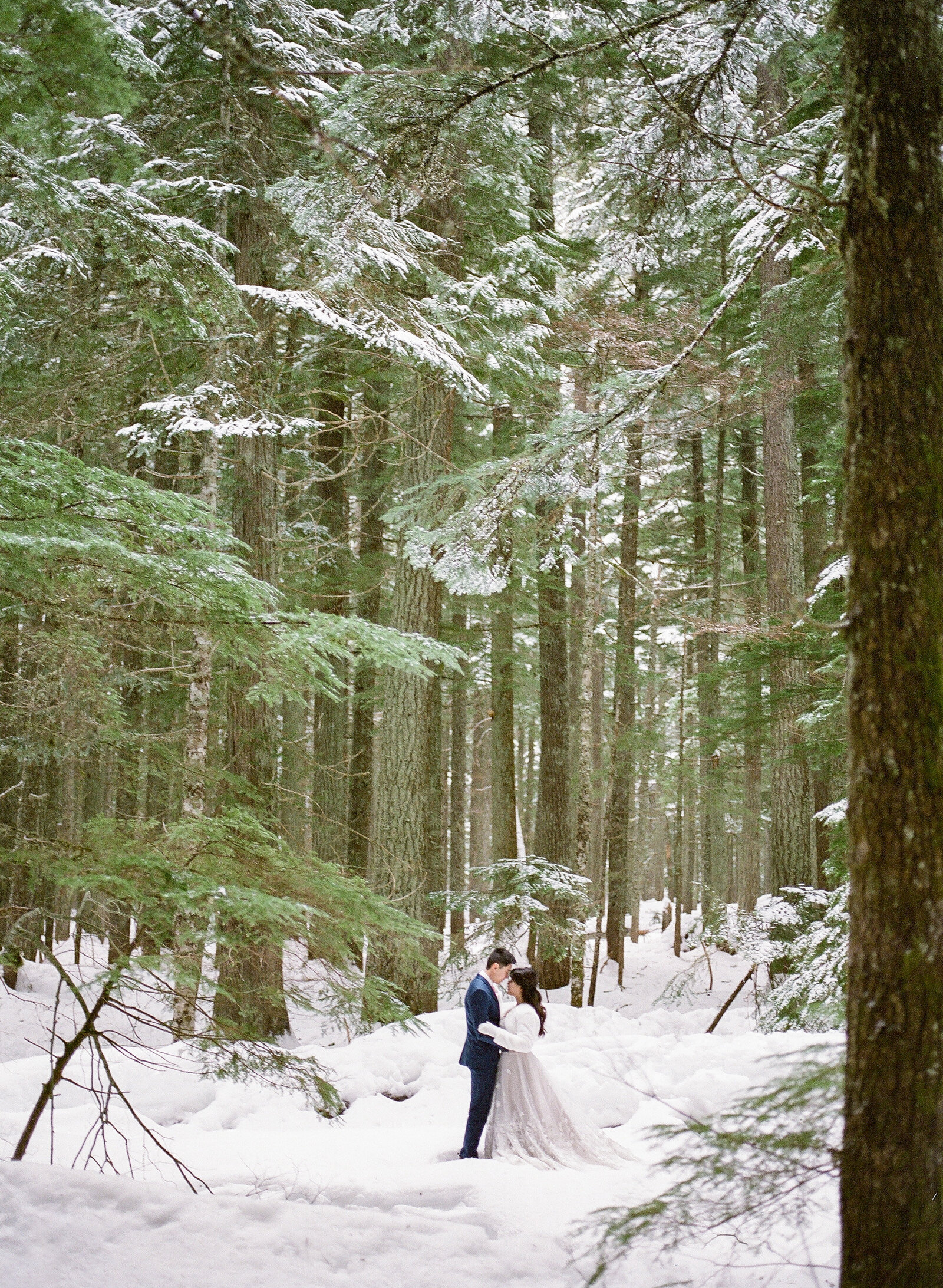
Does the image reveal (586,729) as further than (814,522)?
No

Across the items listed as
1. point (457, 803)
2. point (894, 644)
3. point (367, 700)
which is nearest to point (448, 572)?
point (894, 644)

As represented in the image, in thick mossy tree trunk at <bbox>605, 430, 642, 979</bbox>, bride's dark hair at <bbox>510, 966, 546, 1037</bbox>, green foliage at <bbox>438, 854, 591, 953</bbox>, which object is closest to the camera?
bride's dark hair at <bbox>510, 966, 546, 1037</bbox>

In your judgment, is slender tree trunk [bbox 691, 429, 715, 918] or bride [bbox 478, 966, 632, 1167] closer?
bride [bbox 478, 966, 632, 1167]

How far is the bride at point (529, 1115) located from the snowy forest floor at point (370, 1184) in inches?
10.4

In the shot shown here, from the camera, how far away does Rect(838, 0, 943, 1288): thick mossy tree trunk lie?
2566 mm

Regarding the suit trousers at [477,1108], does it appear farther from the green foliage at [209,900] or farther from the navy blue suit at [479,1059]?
the green foliage at [209,900]

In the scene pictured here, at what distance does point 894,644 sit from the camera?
9.07ft

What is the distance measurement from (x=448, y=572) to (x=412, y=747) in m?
2.99

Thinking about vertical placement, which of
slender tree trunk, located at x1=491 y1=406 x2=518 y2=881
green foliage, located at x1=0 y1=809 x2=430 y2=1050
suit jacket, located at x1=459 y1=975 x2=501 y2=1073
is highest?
slender tree trunk, located at x1=491 y1=406 x2=518 y2=881

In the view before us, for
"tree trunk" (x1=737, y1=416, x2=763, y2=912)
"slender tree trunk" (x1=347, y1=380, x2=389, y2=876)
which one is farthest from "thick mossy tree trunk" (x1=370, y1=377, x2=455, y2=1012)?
"tree trunk" (x1=737, y1=416, x2=763, y2=912)

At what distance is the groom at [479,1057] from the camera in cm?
634

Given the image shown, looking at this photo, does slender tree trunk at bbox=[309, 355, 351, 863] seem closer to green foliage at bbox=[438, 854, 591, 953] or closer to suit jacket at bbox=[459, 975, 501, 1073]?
green foliage at bbox=[438, 854, 591, 953]

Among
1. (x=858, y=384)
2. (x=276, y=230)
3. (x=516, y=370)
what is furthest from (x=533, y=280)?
(x=858, y=384)

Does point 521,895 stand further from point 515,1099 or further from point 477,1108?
point 477,1108
